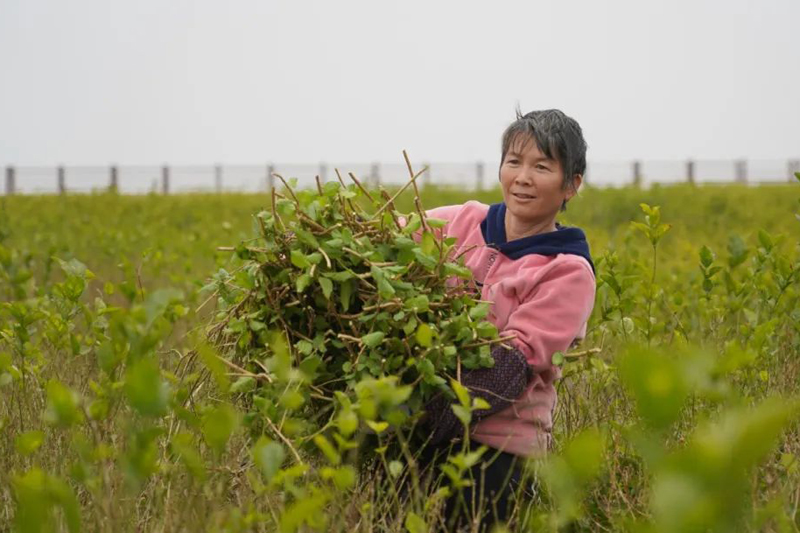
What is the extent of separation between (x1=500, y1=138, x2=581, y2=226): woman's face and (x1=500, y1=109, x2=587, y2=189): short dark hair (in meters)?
0.02

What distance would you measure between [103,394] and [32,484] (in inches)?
17.2

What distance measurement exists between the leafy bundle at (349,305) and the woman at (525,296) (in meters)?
0.10

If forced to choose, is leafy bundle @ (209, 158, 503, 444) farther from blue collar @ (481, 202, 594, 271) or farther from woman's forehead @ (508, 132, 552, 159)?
woman's forehead @ (508, 132, 552, 159)

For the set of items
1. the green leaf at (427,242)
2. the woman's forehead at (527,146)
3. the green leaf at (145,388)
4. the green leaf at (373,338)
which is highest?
the woman's forehead at (527,146)

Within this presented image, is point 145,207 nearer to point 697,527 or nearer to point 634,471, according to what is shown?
point 634,471

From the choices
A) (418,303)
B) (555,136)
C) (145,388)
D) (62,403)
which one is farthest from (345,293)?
(145,388)

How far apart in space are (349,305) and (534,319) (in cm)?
49

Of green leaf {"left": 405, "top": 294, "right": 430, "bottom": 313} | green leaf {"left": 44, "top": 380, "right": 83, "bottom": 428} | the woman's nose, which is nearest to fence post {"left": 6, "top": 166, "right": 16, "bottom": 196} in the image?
the woman's nose

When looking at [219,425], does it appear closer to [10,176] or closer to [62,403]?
[62,403]

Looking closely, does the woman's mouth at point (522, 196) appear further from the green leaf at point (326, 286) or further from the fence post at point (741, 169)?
the fence post at point (741, 169)

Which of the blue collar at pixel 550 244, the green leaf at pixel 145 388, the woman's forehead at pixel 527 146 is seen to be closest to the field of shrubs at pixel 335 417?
the green leaf at pixel 145 388

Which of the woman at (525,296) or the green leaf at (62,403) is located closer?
the green leaf at (62,403)

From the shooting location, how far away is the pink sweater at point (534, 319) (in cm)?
245

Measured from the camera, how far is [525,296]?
255 centimetres
